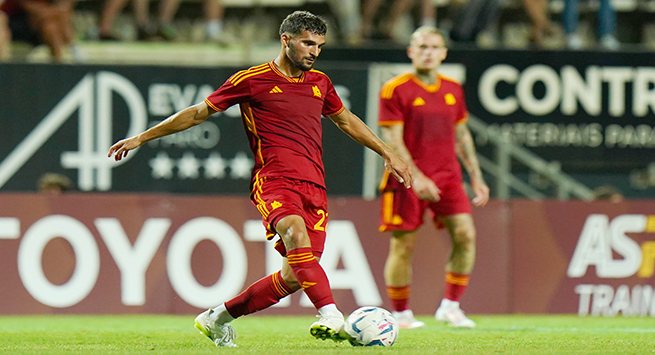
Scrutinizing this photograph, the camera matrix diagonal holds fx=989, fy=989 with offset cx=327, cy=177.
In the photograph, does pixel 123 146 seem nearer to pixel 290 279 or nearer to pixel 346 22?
pixel 290 279

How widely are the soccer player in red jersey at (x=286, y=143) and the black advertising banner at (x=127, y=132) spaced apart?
4.28m

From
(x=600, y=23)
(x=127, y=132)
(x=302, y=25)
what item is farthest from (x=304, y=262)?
(x=600, y=23)

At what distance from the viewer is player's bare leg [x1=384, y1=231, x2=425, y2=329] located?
7.25 metres

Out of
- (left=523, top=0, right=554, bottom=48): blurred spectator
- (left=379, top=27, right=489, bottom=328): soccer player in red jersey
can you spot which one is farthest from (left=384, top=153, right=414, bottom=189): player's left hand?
(left=523, top=0, right=554, bottom=48): blurred spectator

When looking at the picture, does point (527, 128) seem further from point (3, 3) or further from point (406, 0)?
point (3, 3)

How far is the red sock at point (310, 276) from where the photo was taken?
5.07 m

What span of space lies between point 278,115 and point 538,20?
746 centimetres

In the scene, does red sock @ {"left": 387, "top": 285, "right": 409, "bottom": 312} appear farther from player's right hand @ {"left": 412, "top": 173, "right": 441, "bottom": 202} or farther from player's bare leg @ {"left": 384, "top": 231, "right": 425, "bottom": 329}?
player's right hand @ {"left": 412, "top": 173, "right": 441, "bottom": 202}

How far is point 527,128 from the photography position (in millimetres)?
10469

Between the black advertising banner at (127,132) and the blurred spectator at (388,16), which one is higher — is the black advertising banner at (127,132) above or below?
below

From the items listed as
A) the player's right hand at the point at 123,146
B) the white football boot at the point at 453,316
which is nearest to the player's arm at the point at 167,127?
the player's right hand at the point at 123,146

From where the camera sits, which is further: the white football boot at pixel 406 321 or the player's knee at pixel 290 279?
the white football boot at pixel 406 321

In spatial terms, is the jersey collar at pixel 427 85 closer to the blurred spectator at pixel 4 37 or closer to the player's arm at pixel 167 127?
the player's arm at pixel 167 127

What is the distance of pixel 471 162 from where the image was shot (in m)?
7.39
